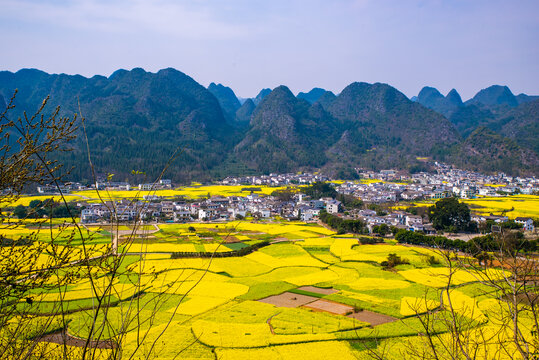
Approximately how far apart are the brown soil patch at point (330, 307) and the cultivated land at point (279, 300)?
0.12ft

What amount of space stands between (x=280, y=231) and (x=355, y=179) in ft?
139

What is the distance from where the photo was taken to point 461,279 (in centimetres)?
1827

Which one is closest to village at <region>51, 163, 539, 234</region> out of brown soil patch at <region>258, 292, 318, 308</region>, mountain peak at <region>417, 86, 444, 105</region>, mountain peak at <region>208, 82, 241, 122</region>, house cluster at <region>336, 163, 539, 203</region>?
house cluster at <region>336, 163, 539, 203</region>

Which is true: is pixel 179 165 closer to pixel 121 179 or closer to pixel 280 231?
pixel 121 179

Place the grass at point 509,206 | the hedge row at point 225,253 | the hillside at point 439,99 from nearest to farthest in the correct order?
1. the hedge row at point 225,253
2. the grass at point 509,206
3. the hillside at point 439,99

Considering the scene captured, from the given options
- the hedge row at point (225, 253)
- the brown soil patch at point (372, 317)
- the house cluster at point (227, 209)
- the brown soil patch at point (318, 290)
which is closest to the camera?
the brown soil patch at point (372, 317)

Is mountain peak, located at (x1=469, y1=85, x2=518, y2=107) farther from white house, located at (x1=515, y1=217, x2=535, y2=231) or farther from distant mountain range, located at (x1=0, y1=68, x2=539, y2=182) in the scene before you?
white house, located at (x1=515, y1=217, x2=535, y2=231)

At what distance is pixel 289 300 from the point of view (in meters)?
15.5

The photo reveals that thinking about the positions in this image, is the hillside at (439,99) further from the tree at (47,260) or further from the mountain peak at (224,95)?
the tree at (47,260)

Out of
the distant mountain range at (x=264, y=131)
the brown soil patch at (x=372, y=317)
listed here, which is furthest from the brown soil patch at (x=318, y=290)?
the distant mountain range at (x=264, y=131)

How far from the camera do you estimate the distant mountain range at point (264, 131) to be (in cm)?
6844

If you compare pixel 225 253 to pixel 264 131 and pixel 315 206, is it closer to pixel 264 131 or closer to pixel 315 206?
pixel 315 206

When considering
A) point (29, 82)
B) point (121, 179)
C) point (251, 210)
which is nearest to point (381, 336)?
point (251, 210)

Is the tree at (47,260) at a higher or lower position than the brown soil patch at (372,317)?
higher
